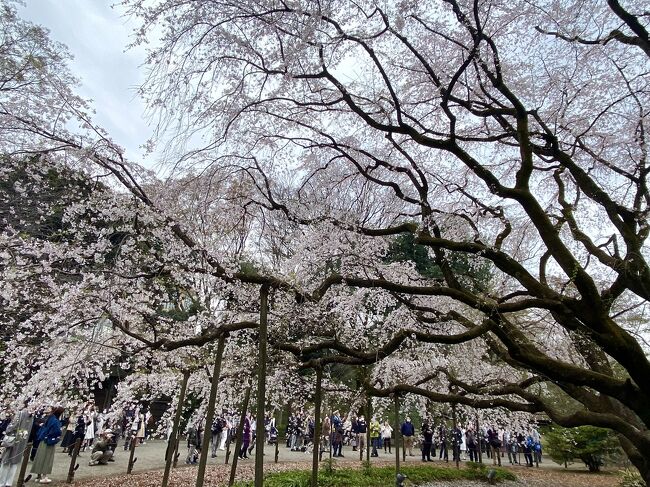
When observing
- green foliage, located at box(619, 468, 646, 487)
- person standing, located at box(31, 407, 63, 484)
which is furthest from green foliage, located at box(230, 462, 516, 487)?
person standing, located at box(31, 407, 63, 484)

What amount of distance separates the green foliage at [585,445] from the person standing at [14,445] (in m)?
15.8

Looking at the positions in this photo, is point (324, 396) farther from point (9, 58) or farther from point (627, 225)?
point (9, 58)

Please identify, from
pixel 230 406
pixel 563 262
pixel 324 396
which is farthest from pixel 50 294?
A: pixel 563 262

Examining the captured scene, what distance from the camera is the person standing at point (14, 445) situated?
6648 millimetres

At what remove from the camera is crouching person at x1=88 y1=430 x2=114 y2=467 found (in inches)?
Result: 423

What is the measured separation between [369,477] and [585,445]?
10.9m

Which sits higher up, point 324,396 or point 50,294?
point 50,294

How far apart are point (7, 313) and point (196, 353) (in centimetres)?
348

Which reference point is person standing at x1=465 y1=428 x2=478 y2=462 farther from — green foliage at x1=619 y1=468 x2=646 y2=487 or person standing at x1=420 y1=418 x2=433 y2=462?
green foliage at x1=619 y1=468 x2=646 y2=487

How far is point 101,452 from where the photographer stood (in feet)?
35.6

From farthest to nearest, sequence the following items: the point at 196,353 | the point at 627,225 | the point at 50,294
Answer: the point at 196,353 → the point at 50,294 → the point at 627,225

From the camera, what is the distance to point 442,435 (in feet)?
53.4

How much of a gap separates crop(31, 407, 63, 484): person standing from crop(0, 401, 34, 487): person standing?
0.72 meters

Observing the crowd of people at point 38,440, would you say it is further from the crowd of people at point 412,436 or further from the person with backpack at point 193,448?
the crowd of people at point 412,436
